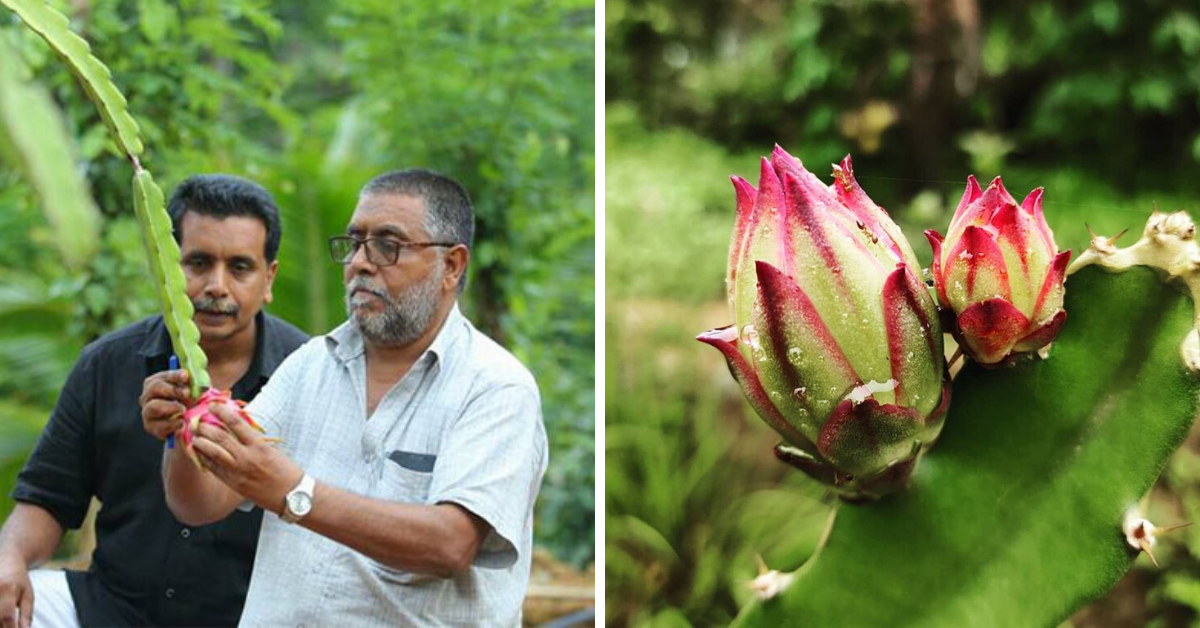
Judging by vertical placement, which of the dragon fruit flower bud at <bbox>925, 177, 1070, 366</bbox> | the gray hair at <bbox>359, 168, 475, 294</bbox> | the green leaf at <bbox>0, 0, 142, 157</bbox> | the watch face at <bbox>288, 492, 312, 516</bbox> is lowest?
the watch face at <bbox>288, 492, 312, 516</bbox>

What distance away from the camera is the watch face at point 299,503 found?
3.64 feet

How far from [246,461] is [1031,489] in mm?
723

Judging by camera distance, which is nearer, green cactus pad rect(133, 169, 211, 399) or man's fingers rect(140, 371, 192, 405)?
green cactus pad rect(133, 169, 211, 399)

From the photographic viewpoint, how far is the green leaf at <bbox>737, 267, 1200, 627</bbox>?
1.67ft

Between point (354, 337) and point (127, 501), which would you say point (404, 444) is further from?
point (127, 501)

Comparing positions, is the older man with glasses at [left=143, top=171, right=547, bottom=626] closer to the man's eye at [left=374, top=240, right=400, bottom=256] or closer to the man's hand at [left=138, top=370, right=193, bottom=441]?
the man's eye at [left=374, top=240, right=400, bottom=256]

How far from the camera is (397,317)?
1.36 metres

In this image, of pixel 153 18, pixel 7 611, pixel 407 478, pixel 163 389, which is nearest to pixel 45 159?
pixel 163 389

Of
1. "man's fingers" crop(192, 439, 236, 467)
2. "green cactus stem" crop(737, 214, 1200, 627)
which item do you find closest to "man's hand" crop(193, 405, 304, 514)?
"man's fingers" crop(192, 439, 236, 467)

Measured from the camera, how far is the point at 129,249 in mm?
1946

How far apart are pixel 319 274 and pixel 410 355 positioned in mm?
425

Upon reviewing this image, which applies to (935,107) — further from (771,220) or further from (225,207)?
(771,220)

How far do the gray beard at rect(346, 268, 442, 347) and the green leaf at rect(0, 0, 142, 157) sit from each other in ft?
1.60

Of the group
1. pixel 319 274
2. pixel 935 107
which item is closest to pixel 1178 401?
pixel 319 274
